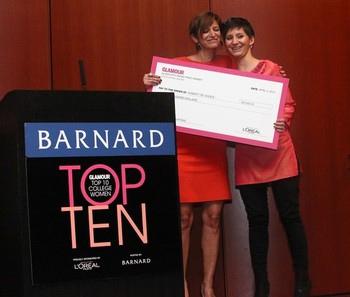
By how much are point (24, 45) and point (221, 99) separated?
1.00 meters

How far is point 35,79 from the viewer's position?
2.79m

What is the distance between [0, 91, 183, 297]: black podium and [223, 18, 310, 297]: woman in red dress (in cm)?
105

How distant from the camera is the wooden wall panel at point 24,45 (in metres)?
2.75

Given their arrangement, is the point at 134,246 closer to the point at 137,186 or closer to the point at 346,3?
the point at 137,186

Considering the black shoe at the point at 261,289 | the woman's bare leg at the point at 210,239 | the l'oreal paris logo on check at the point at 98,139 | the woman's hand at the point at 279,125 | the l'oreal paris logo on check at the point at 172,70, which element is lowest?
the black shoe at the point at 261,289

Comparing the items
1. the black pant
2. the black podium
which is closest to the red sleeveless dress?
the black pant

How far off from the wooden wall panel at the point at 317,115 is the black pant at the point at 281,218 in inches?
24.9

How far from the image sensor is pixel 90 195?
1.35 m

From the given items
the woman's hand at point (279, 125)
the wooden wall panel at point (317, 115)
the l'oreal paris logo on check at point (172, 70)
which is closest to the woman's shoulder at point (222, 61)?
the l'oreal paris logo on check at point (172, 70)

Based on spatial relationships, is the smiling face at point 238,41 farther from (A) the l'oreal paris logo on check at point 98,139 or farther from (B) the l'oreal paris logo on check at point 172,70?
(A) the l'oreal paris logo on check at point 98,139

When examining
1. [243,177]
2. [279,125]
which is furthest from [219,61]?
[243,177]

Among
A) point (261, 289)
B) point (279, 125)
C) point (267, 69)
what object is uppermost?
point (267, 69)

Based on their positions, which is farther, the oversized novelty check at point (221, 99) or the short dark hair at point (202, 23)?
the short dark hair at point (202, 23)

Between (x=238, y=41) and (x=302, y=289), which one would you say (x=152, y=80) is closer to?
(x=238, y=41)
